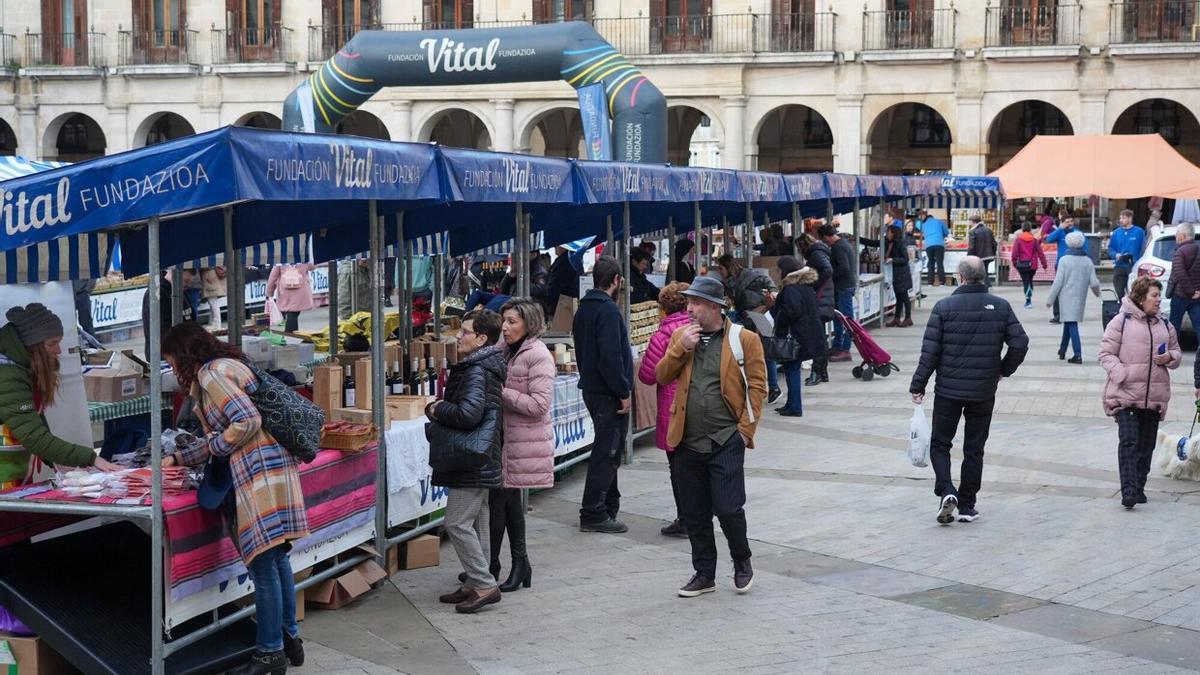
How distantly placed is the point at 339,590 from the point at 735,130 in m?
32.1

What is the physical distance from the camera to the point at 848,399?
51.2 feet

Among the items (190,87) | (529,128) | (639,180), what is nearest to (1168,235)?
(639,180)

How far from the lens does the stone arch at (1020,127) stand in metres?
40.8

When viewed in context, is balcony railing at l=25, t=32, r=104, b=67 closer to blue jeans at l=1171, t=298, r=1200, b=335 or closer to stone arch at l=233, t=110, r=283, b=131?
stone arch at l=233, t=110, r=283, b=131

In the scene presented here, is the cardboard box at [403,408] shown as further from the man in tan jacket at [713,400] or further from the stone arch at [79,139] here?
the stone arch at [79,139]

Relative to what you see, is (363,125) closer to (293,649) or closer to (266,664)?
(293,649)

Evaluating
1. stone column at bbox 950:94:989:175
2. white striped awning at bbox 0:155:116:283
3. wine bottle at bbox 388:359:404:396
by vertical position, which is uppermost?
stone column at bbox 950:94:989:175

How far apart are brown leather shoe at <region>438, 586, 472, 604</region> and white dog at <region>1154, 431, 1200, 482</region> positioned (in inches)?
226

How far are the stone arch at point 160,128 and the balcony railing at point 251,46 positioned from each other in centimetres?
232

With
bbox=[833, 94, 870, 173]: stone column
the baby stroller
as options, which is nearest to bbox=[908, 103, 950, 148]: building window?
bbox=[833, 94, 870, 173]: stone column

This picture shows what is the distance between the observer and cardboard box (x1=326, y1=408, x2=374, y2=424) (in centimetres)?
853

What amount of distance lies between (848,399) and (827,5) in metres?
24.2

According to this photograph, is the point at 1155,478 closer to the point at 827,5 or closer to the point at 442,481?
the point at 442,481

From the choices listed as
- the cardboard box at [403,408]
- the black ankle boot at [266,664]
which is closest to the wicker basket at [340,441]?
the cardboard box at [403,408]
